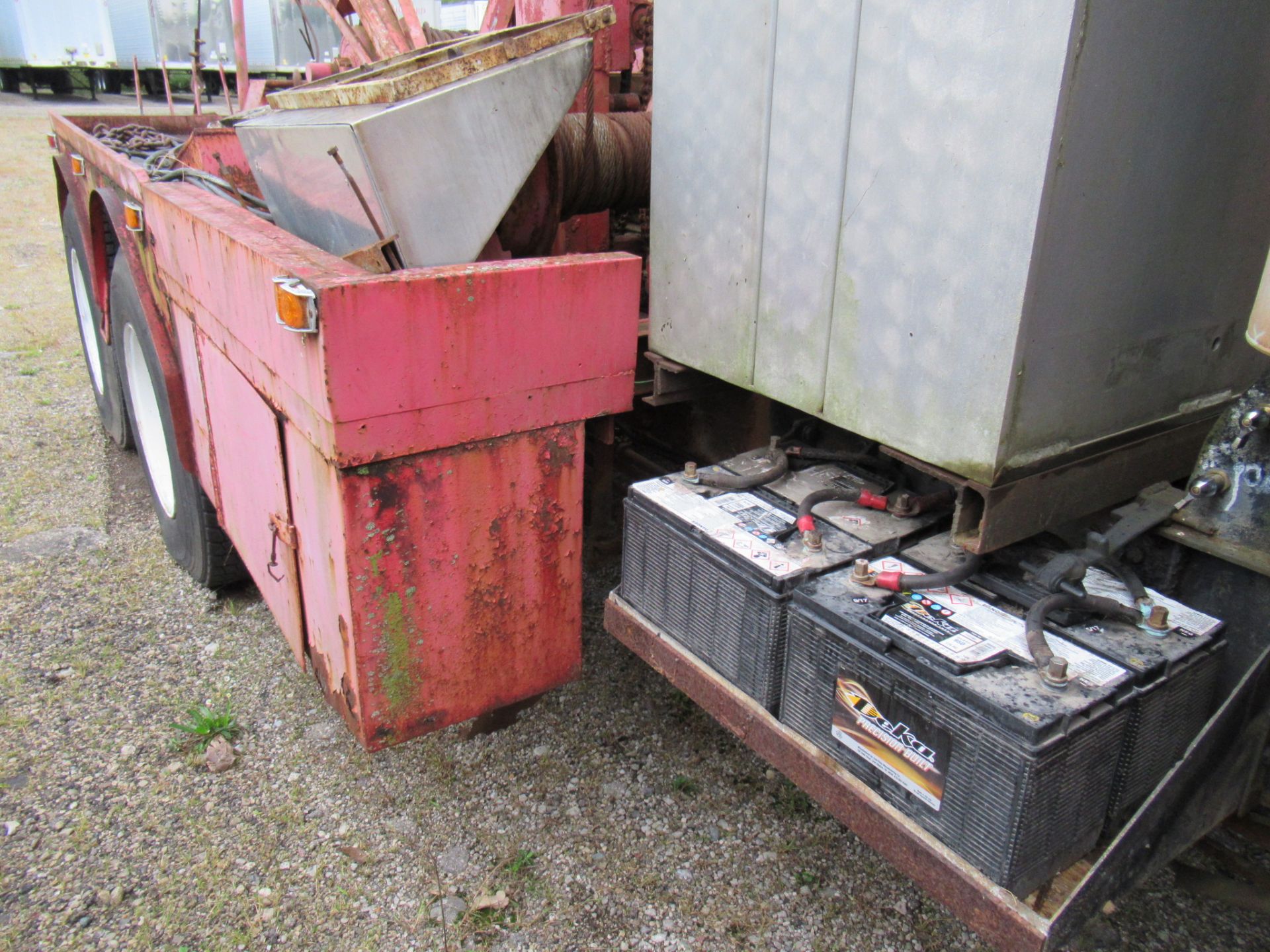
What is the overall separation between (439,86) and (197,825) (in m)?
1.80

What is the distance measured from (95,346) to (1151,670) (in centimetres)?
448

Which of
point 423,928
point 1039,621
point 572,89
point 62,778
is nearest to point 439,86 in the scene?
point 572,89

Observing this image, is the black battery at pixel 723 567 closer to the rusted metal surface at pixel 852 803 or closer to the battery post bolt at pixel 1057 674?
the rusted metal surface at pixel 852 803

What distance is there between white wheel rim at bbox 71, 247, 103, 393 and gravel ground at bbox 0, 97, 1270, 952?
5.16ft

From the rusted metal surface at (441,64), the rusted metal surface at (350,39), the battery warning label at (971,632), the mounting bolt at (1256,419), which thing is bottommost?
the battery warning label at (971,632)

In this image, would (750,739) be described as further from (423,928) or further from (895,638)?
(423,928)

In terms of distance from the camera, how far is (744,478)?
1.93 metres

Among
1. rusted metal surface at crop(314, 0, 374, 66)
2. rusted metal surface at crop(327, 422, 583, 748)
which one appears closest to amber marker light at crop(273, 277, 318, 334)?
rusted metal surface at crop(327, 422, 583, 748)

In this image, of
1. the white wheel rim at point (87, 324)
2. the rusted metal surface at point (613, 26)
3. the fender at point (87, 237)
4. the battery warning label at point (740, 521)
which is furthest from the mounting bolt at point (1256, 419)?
the white wheel rim at point (87, 324)

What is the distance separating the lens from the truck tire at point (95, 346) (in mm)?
3906

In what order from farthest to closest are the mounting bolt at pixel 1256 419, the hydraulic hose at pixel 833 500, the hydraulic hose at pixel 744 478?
the hydraulic hose at pixel 744 478
the hydraulic hose at pixel 833 500
the mounting bolt at pixel 1256 419

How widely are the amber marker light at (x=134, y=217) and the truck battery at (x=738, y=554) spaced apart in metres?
1.80

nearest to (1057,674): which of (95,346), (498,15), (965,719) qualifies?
(965,719)

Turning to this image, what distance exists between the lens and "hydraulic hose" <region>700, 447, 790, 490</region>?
6.29ft
